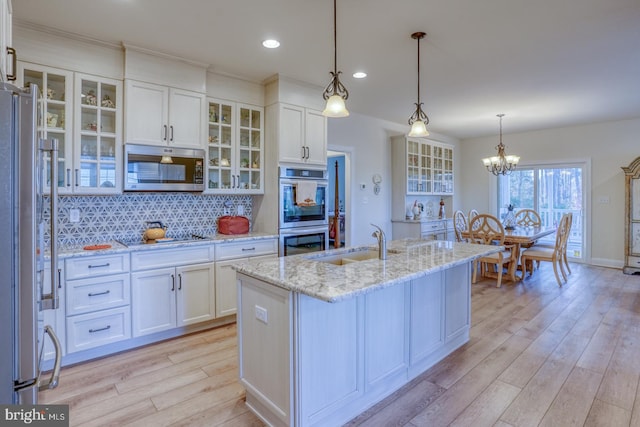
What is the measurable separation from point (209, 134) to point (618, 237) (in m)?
6.90

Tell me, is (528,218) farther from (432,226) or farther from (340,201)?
(340,201)

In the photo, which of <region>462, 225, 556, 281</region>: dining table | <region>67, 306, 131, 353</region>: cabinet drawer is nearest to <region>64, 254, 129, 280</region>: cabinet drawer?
<region>67, 306, 131, 353</region>: cabinet drawer

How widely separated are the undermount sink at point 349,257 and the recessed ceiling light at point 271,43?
187 centimetres

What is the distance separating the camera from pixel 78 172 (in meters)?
2.88

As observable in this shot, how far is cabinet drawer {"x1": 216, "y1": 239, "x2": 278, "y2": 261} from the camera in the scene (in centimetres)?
341

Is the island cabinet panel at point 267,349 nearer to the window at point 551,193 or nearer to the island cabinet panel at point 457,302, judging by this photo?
the island cabinet panel at point 457,302

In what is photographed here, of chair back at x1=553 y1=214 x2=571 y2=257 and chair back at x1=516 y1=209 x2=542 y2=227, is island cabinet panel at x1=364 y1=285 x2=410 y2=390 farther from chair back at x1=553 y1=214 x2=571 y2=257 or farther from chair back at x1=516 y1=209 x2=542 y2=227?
chair back at x1=516 y1=209 x2=542 y2=227

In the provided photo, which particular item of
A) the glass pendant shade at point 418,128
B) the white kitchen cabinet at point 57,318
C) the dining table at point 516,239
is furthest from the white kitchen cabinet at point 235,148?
the dining table at point 516,239

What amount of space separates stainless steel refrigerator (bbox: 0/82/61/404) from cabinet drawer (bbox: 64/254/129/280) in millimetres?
1786

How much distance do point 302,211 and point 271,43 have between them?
178 centimetres

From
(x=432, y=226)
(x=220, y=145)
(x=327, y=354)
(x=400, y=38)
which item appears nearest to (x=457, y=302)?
(x=327, y=354)

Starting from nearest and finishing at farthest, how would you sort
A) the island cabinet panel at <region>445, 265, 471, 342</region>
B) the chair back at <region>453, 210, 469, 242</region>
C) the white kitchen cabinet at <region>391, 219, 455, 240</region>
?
the island cabinet panel at <region>445, 265, 471, 342</region>
the chair back at <region>453, 210, 469, 242</region>
the white kitchen cabinet at <region>391, 219, 455, 240</region>

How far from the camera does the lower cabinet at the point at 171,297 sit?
2.97 meters

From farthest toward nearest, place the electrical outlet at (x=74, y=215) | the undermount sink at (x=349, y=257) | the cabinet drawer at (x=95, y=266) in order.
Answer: the electrical outlet at (x=74, y=215) < the cabinet drawer at (x=95, y=266) < the undermount sink at (x=349, y=257)
